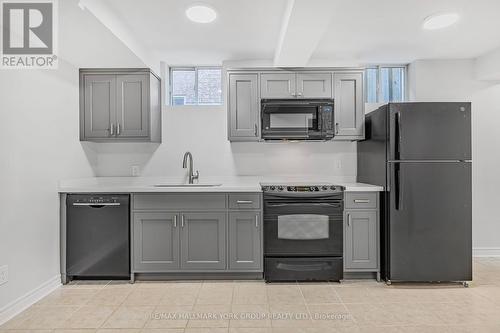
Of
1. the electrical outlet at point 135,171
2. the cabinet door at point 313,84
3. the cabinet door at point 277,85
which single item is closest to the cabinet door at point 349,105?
the cabinet door at point 313,84

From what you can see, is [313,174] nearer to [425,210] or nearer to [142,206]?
[425,210]

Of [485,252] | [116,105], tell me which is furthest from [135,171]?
[485,252]

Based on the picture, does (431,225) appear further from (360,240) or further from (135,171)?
(135,171)

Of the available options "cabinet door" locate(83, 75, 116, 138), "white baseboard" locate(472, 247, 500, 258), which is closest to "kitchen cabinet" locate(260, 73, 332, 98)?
"cabinet door" locate(83, 75, 116, 138)

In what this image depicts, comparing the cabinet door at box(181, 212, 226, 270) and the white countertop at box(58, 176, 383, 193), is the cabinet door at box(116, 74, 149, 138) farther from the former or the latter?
the cabinet door at box(181, 212, 226, 270)

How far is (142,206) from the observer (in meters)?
3.11

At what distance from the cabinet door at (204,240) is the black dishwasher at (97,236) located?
56 centimetres

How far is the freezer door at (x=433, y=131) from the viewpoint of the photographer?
2.99 meters

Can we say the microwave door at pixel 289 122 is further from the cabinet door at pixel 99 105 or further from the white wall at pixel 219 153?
the cabinet door at pixel 99 105

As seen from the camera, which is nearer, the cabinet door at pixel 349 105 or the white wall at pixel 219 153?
the cabinet door at pixel 349 105

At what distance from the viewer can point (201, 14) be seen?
8.98 ft

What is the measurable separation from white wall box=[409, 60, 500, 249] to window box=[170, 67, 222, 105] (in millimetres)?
2452

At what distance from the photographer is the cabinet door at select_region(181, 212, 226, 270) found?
3.12 m

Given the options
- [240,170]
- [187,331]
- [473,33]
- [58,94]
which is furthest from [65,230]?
[473,33]
